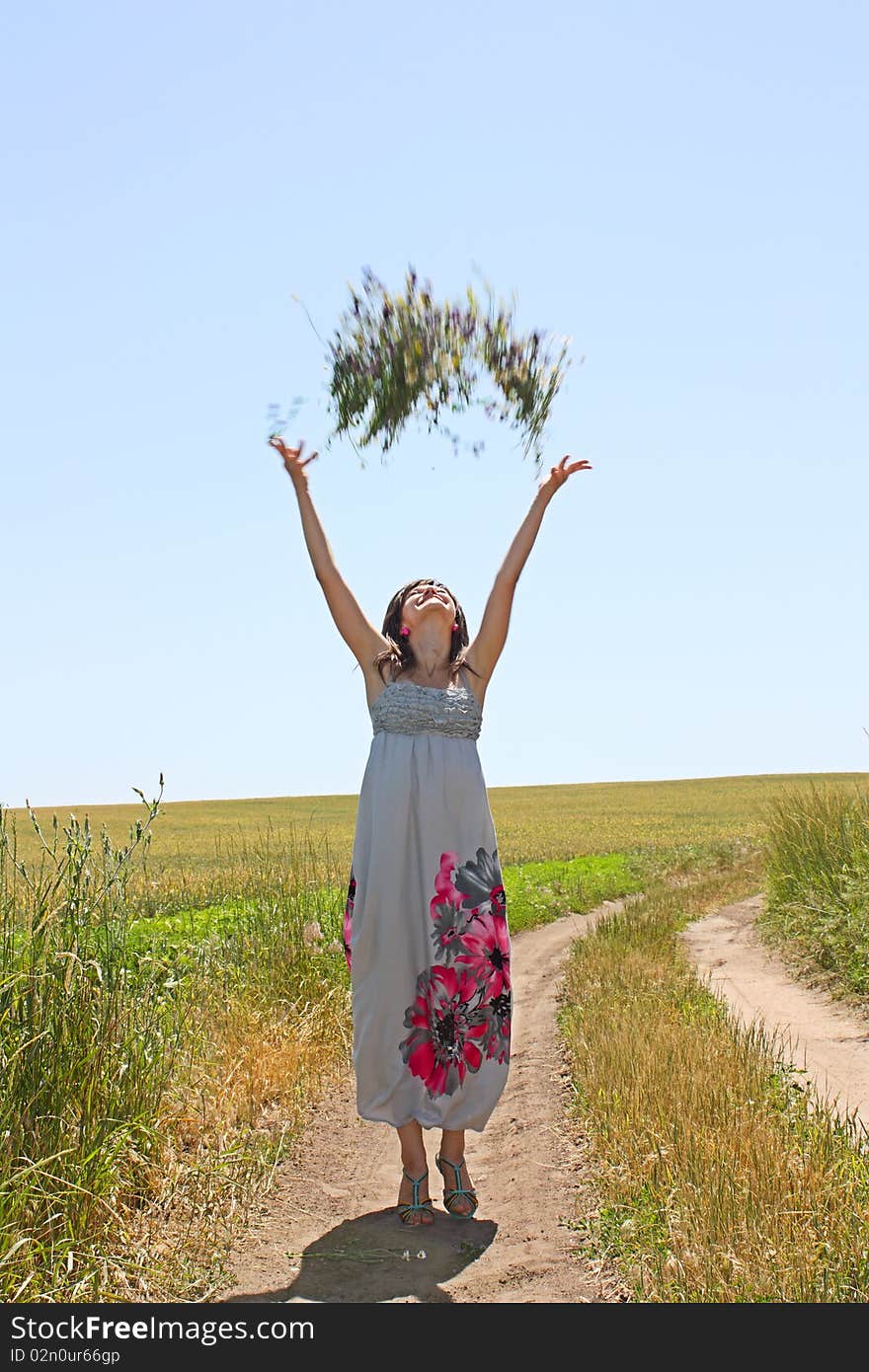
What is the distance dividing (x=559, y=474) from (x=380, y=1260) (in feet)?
11.9

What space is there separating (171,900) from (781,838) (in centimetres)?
863

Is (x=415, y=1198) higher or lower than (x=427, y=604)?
lower

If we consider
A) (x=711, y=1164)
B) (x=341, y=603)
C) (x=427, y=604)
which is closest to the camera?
(x=711, y=1164)

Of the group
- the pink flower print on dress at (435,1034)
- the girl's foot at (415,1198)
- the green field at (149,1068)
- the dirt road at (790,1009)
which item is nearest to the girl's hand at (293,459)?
the green field at (149,1068)

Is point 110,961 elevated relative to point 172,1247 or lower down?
elevated

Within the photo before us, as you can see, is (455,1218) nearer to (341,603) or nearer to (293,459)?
(341,603)

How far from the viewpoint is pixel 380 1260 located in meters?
4.48

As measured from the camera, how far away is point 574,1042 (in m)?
7.20

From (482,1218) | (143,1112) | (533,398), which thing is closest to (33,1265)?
(143,1112)

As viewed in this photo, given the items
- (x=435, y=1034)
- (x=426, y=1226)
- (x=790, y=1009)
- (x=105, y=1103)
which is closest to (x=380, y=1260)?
(x=426, y=1226)

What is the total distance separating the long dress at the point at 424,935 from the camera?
504cm

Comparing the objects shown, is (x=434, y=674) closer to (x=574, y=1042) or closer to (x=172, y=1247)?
(x=172, y=1247)

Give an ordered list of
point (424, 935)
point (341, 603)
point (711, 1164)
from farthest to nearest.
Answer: point (341, 603), point (424, 935), point (711, 1164)

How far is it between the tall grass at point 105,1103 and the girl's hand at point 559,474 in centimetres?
246
